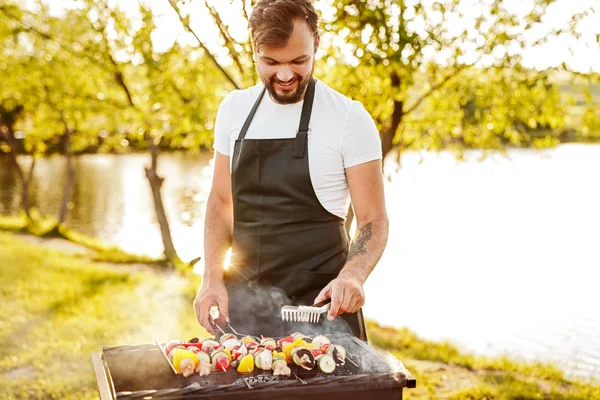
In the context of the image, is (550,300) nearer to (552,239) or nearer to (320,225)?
(552,239)

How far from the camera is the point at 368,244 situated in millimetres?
2631

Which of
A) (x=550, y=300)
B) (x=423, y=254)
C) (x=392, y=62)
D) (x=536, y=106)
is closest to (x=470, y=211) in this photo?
(x=423, y=254)

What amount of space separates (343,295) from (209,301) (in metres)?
0.70

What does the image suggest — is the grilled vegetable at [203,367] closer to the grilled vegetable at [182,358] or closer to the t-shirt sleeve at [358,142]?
the grilled vegetable at [182,358]

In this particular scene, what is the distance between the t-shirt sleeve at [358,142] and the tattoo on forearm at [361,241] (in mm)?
254

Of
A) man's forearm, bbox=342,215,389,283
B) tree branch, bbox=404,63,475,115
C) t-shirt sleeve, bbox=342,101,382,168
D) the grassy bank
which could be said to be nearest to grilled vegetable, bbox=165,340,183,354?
man's forearm, bbox=342,215,389,283

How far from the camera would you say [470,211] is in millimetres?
23891

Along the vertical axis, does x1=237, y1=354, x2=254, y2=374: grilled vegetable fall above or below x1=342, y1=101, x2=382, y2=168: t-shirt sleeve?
below

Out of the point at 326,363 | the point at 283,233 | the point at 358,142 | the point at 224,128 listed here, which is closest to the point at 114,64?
the point at 224,128

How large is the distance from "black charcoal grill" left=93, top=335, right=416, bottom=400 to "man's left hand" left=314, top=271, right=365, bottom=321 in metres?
0.16

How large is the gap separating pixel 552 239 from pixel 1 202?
20464 millimetres

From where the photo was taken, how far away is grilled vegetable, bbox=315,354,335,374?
84.7 inches

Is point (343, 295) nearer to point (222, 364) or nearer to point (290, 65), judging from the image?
point (222, 364)

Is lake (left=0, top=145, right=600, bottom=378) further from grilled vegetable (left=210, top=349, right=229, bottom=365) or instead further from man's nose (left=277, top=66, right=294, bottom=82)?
grilled vegetable (left=210, top=349, right=229, bottom=365)
